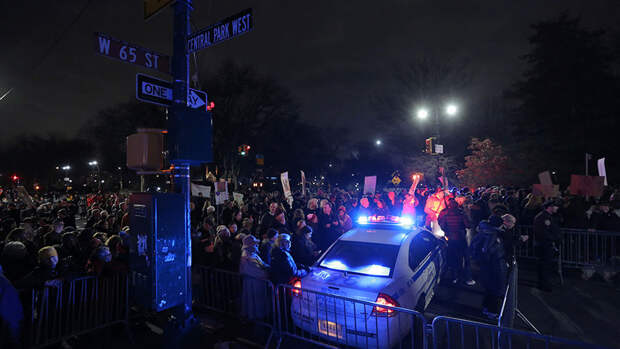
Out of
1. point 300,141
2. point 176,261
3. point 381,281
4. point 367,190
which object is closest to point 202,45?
point 176,261

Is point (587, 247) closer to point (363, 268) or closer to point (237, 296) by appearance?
point (363, 268)

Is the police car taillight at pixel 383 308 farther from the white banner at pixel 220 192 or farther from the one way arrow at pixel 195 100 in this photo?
the white banner at pixel 220 192

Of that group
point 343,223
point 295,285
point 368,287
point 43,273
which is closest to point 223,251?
point 295,285

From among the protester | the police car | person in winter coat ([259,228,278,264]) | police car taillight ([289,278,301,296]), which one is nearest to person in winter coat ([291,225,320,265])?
person in winter coat ([259,228,278,264])

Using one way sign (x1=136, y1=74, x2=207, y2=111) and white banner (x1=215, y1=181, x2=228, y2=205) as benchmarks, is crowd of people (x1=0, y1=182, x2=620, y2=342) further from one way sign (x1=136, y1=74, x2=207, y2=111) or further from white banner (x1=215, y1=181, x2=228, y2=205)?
one way sign (x1=136, y1=74, x2=207, y2=111)

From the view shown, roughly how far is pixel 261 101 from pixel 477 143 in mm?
19985

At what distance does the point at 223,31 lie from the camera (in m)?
4.53

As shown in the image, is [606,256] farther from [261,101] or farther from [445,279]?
[261,101]

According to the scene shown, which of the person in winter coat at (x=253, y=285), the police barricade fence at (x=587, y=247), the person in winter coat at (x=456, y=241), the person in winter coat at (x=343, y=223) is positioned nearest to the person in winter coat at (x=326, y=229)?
the person in winter coat at (x=343, y=223)

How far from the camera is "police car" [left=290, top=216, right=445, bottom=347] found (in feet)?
13.8

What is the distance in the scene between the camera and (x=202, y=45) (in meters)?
4.58

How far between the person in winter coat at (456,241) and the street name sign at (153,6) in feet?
23.3

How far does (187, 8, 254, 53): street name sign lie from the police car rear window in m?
3.68

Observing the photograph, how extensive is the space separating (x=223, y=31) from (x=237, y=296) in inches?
169
